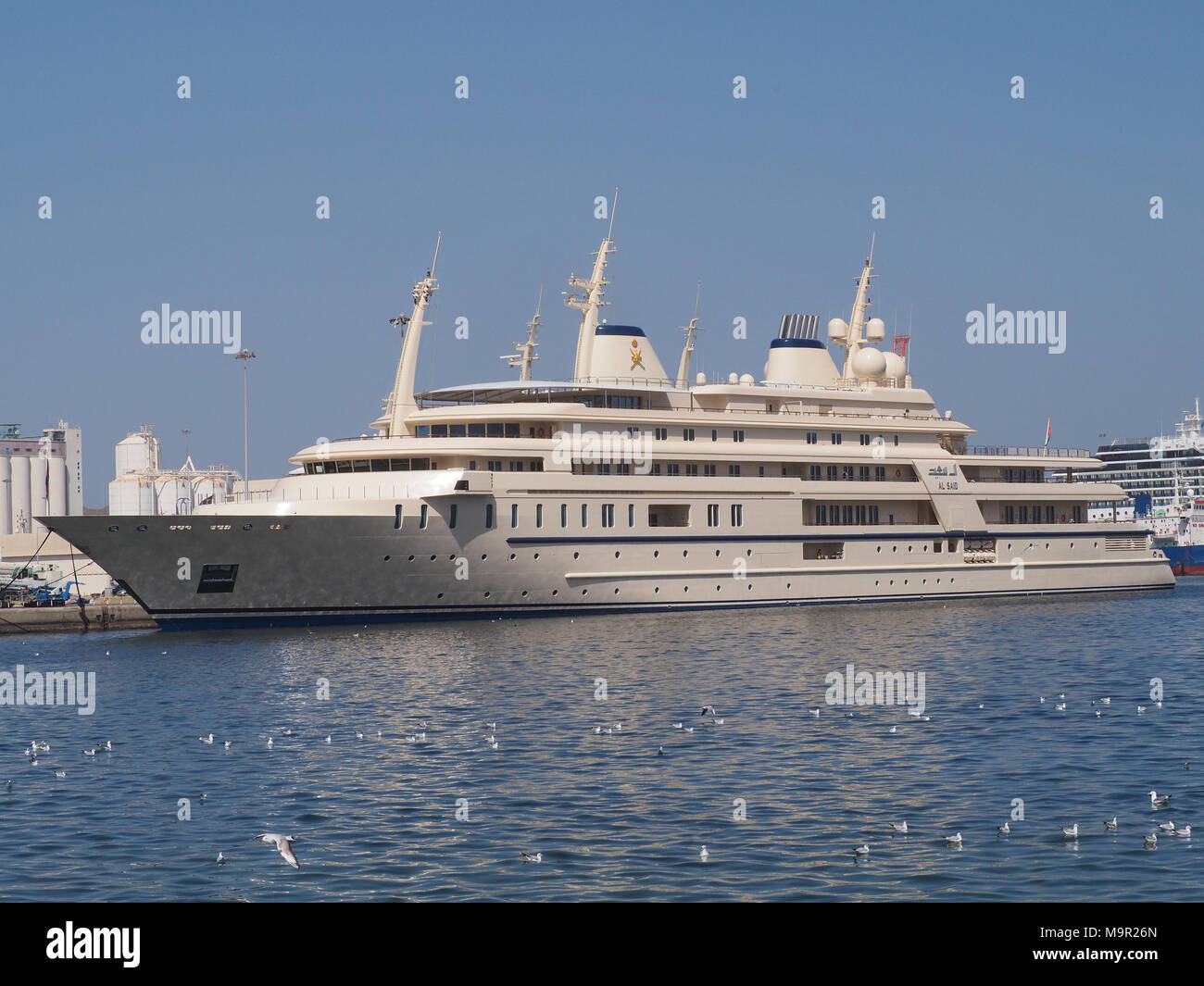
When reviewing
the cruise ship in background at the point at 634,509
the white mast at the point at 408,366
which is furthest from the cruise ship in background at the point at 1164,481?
the white mast at the point at 408,366

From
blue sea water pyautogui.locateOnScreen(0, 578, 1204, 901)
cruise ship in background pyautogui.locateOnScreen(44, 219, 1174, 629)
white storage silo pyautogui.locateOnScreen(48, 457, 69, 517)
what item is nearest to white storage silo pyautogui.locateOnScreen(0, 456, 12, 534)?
white storage silo pyautogui.locateOnScreen(48, 457, 69, 517)

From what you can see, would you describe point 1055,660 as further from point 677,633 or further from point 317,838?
point 317,838

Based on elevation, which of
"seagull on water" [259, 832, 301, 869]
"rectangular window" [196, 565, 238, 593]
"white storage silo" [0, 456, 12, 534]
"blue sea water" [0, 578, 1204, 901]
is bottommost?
"blue sea water" [0, 578, 1204, 901]

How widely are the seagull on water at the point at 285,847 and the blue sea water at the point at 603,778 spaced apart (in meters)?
0.22

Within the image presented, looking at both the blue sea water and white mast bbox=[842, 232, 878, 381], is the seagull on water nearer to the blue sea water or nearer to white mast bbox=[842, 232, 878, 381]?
the blue sea water

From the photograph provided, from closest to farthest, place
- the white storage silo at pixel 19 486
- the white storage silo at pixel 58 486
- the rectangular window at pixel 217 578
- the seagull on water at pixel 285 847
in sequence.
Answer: the seagull on water at pixel 285 847 < the rectangular window at pixel 217 578 < the white storage silo at pixel 19 486 < the white storage silo at pixel 58 486

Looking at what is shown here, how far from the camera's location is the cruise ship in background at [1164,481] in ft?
433

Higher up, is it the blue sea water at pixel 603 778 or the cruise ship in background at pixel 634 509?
the cruise ship in background at pixel 634 509

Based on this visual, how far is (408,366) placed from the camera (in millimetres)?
53688

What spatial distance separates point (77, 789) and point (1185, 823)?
1592cm

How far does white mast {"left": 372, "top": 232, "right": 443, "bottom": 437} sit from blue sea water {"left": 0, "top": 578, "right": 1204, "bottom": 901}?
16.1 meters

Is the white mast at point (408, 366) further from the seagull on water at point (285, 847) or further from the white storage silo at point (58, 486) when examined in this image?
the white storage silo at point (58, 486)

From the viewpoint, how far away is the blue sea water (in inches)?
599

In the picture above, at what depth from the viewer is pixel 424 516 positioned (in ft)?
152
